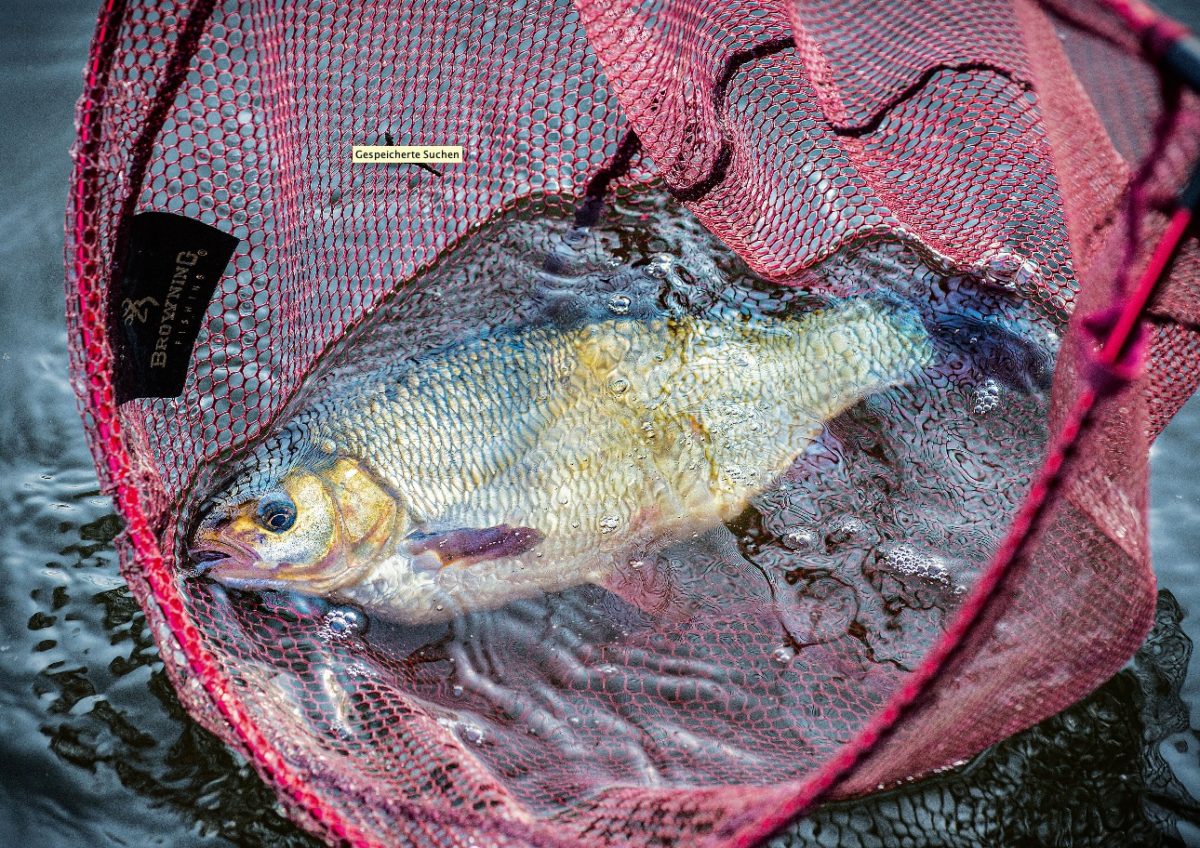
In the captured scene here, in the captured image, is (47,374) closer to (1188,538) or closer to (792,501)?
(792,501)

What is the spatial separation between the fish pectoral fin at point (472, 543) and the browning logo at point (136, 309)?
38.5 inches

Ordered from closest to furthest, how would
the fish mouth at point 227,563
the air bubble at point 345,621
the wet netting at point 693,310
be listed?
the wet netting at point 693,310 → the fish mouth at point 227,563 → the air bubble at point 345,621

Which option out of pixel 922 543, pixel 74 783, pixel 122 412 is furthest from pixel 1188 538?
pixel 74 783

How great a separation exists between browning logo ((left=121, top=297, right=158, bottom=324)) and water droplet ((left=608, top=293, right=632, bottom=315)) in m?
1.39

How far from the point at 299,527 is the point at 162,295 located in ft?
2.49

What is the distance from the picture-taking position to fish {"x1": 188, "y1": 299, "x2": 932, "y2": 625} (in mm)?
2811

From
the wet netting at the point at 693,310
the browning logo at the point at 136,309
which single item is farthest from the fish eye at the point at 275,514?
the browning logo at the point at 136,309

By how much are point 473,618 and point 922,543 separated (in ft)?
4.75

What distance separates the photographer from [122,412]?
2.19 meters

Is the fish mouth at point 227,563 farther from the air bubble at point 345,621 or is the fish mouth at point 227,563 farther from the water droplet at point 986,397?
the water droplet at point 986,397

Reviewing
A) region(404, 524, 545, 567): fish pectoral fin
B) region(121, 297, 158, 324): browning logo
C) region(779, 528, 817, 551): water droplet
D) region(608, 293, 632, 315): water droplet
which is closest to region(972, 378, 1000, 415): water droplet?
region(779, 528, 817, 551): water droplet

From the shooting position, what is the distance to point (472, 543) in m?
2.89

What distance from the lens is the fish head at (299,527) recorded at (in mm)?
2715

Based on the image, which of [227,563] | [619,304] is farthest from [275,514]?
[619,304]
